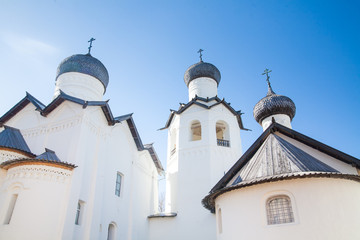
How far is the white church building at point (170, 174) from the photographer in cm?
709

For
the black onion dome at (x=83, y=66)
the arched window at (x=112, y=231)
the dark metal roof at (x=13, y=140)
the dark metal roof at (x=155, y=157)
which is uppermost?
the black onion dome at (x=83, y=66)

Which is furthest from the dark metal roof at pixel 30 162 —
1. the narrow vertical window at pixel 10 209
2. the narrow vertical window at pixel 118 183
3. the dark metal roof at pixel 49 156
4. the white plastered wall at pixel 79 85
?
the white plastered wall at pixel 79 85

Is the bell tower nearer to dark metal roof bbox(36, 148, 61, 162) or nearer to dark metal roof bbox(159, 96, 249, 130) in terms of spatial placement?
dark metal roof bbox(159, 96, 249, 130)

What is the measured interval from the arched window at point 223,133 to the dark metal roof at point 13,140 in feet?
28.4

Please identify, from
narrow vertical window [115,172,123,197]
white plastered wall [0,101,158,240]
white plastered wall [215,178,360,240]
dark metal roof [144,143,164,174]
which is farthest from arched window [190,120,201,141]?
white plastered wall [215,178,360,240]

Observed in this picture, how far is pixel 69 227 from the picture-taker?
27.7 ft

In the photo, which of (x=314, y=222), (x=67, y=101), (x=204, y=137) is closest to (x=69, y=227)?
(x=67, y=101)

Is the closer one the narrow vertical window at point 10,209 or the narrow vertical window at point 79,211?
the narrow vertical window at point 10,209

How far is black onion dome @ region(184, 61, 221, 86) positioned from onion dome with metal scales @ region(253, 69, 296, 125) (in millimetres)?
3250

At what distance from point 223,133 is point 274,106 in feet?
9.97

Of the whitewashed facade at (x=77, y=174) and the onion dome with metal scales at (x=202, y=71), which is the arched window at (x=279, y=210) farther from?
the onion dome with metal scales at (x=202, y=71)

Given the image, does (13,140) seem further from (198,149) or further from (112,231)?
(198,149)

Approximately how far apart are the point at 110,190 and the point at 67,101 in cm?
398

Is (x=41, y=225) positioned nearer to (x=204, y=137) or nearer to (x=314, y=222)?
(x=314, y=222)
